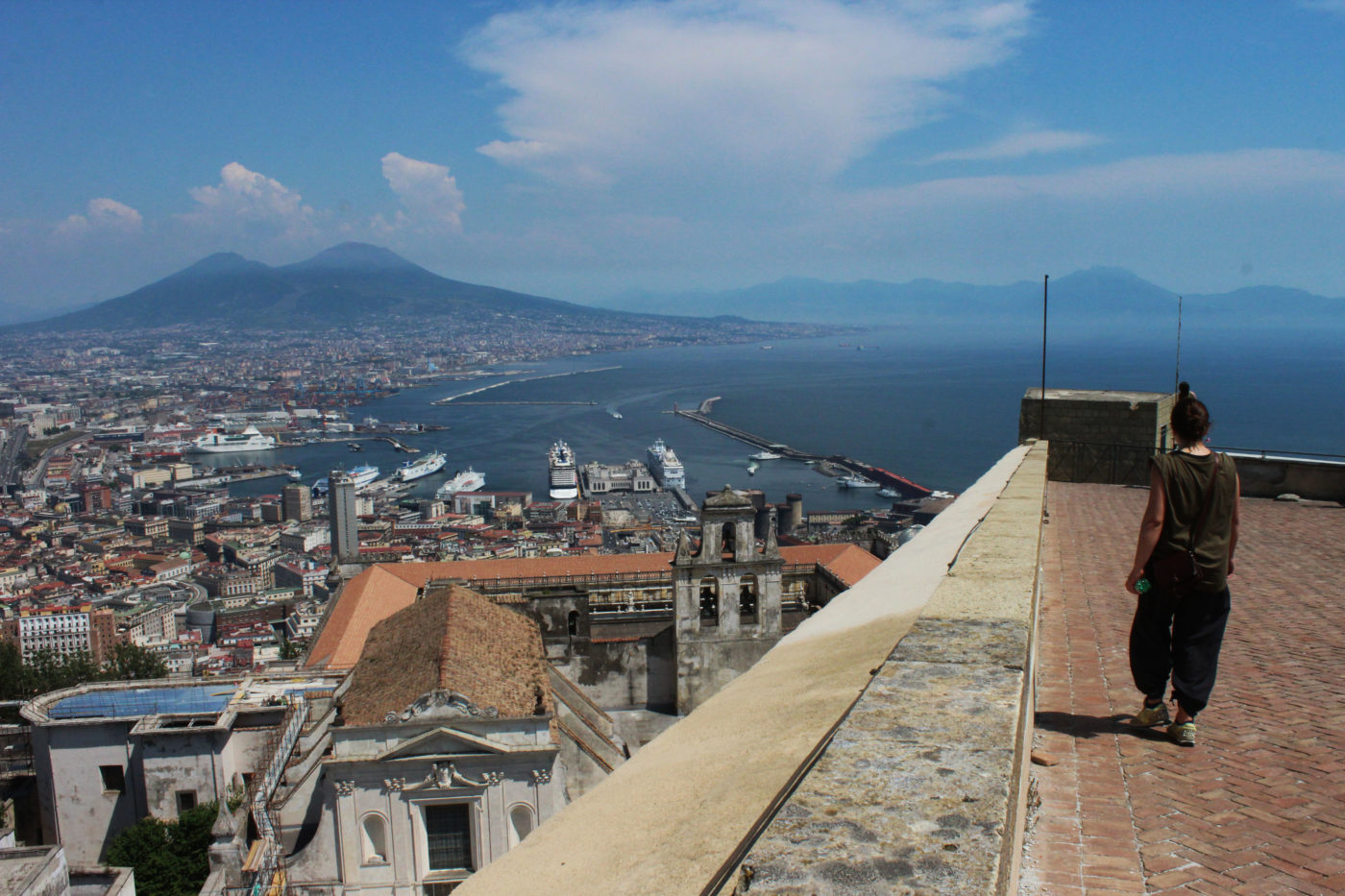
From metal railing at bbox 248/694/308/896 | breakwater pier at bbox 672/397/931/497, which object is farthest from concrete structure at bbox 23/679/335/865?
breakwater pier at bbox 672/397/931/497

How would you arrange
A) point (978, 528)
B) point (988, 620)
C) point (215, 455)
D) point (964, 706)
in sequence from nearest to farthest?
point (964, 706), point (988, 620), point (978, 528), point (215, 455)

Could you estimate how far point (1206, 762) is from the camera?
213 cm

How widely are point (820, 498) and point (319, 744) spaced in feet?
140

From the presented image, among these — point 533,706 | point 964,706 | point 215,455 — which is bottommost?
point 215,455

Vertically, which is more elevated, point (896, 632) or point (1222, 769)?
point (896, 632)

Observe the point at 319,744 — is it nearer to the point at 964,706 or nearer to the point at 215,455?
the point at 964,706

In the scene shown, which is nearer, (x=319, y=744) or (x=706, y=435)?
(x=319, y=744)

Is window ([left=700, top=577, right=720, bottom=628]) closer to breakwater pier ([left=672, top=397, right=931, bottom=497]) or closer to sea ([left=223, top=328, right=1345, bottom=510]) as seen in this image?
sea ([left=223, top=328, right=1345, bottom=510])

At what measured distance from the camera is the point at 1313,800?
188 cm

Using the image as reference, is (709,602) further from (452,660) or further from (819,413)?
(819,413)

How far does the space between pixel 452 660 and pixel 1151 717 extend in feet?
22.9

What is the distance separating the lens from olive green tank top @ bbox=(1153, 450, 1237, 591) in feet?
7.54

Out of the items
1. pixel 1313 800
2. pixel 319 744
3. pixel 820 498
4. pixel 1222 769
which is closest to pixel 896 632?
pixel 1222 769

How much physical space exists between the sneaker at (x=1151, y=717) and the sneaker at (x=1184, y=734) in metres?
0.08
